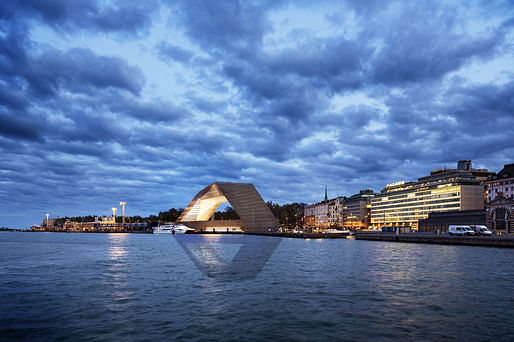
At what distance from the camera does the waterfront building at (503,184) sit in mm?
126394

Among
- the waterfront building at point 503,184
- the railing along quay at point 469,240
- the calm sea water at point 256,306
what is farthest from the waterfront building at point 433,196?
the calm sea water at point 256,306

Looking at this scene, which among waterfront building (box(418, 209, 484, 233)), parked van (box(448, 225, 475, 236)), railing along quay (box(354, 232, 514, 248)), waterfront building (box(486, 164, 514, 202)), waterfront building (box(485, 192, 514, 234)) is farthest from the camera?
waterfront building (box(486, 164, 514, 202))

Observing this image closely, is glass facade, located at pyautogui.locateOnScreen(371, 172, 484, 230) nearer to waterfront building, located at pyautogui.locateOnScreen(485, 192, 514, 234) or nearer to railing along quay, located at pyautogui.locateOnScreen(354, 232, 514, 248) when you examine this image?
waterfront building, located at pyautogui.locateOnScreen(485, 192, 514, 234)

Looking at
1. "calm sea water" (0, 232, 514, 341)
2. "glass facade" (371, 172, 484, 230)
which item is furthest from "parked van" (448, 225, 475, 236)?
"glass facade" (371, 172, 484, 230)

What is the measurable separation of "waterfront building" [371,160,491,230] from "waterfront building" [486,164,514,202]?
10.5m

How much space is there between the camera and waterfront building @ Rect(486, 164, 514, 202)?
126394 millimetres

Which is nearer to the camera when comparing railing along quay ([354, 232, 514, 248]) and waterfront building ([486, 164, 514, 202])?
railing along quay ([354, 232, 514, 248])

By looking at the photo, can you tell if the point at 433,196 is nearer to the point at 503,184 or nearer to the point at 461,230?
the point at 503,184

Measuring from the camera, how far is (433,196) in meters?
162

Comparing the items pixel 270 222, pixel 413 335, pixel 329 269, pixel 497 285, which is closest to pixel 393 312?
pixel 413 335

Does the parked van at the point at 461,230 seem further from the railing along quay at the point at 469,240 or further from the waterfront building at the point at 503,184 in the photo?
the waterfront building at the point at 503,184

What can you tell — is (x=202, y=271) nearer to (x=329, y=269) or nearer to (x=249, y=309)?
(x=329, y=269)

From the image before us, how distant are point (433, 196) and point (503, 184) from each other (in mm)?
33945

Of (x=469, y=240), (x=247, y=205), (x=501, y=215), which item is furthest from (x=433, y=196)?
(x=469, y=240)
